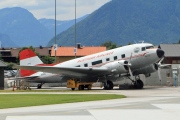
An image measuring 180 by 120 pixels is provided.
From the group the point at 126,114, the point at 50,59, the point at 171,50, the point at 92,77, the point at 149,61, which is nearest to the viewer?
the point at 126,114

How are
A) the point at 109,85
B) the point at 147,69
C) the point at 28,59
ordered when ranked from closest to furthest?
1. the point at 109,85
2. the point at 147,69
3. the point at 28,59

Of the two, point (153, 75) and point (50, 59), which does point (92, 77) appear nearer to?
point (153, 75)

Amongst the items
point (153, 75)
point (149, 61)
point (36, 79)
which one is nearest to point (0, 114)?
point (149, 61)

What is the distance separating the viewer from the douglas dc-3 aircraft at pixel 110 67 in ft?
154

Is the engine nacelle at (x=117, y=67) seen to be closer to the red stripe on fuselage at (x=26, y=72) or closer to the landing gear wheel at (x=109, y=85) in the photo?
the landing gear wheel at (x=109, y=85)

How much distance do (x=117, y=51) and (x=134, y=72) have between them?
291cm

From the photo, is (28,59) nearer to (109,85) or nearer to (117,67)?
(109,85)

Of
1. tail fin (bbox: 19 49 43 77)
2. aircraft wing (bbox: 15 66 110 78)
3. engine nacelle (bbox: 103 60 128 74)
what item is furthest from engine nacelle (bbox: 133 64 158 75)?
tail fin (bbox: 19 49 43 77)

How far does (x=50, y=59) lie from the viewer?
12181cm

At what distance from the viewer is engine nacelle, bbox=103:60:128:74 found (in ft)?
154

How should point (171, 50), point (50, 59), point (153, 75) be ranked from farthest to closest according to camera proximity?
point (50, 59)
point (171, 50)
point (153, 75)

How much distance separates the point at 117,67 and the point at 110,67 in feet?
2.56

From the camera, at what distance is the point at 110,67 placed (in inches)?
1880

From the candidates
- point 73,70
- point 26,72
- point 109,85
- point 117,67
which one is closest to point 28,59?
point 26,72
